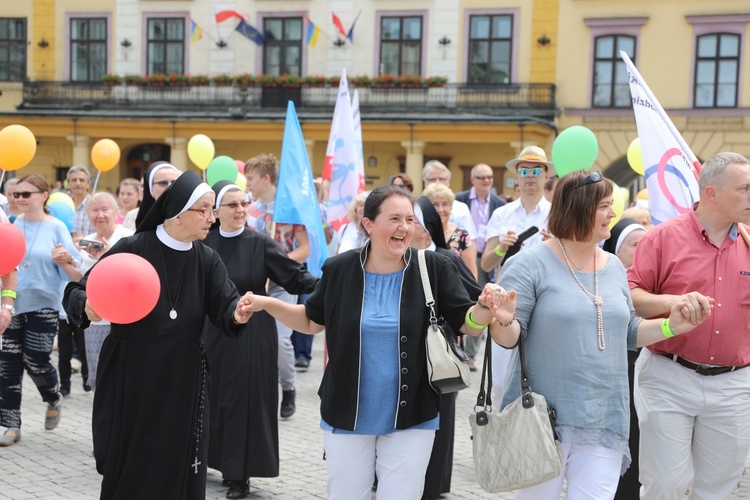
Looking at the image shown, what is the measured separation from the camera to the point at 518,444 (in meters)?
4.20

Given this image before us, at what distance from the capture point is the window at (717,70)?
26.9 metres

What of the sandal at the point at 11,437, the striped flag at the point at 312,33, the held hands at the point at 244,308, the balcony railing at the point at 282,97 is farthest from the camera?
the striped flag at the point at 312,33

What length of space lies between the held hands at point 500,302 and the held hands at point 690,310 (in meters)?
0.75

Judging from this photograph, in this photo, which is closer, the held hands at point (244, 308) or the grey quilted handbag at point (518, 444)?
the grey quilted handbag at point (518, 444)

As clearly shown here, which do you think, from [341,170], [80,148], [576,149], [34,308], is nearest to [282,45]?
[80,148]

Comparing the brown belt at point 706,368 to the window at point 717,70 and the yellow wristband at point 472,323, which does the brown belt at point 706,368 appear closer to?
the yellow wristband at point 472,323

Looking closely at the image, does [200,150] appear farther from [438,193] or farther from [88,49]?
[88,49]

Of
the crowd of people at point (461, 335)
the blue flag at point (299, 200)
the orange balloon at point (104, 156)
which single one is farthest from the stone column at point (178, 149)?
the crowd of people at point (461, 335)

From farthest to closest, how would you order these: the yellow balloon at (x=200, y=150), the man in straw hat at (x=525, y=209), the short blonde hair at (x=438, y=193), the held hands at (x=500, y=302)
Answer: the yellow balloon at (x=200, y=150), the man in straw hat at (x=525, y=209), the short blonde hair at (x=438, y=193), the held hands at (x=500, y=302)

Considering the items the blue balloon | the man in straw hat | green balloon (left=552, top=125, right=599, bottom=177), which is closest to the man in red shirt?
the man in straw hat

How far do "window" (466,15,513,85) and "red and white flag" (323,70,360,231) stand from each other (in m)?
18.1

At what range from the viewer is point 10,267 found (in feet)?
19.8

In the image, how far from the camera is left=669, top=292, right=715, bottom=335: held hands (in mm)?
4254

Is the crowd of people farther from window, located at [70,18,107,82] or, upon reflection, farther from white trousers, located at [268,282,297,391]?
window, located at [70,18,107,82]
